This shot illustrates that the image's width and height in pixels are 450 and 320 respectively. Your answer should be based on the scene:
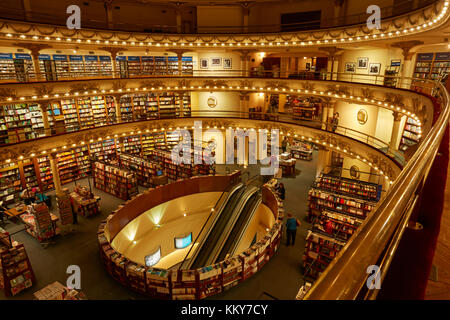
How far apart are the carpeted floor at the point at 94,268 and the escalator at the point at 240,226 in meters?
1.94

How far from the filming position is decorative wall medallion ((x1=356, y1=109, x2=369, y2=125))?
16203mm

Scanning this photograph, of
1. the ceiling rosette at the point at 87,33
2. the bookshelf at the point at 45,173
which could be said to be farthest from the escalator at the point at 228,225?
the ceiling rosette at the point at 87,33

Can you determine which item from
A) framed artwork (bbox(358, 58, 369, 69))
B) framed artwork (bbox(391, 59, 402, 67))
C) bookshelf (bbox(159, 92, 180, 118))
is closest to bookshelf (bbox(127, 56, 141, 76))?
bookshelf (bbox(159, 92, 180, 118))

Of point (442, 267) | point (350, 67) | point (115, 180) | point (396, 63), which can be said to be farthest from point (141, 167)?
point (442, 267)

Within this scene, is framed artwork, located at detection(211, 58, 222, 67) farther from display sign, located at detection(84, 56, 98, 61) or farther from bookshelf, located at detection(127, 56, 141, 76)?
display sign, located at detection(84, 56, 98, 61)

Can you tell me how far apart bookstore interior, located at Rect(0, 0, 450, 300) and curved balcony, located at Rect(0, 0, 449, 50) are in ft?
0.21

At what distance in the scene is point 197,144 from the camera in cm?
2064

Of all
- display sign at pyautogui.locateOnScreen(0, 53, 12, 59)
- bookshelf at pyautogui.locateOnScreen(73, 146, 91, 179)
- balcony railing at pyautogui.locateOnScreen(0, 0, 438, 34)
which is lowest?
bookshelf at pyautogui.locateOnScreen(73, 146, 91, 179)

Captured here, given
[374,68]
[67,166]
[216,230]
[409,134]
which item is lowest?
[216,230]

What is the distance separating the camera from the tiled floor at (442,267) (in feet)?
5.02

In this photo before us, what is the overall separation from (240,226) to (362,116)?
9471 millimetres

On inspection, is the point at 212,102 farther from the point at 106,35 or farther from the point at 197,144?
the point at 106,35

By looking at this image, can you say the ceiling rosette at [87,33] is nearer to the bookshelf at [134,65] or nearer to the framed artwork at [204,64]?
the bookshelf at [134,65]
